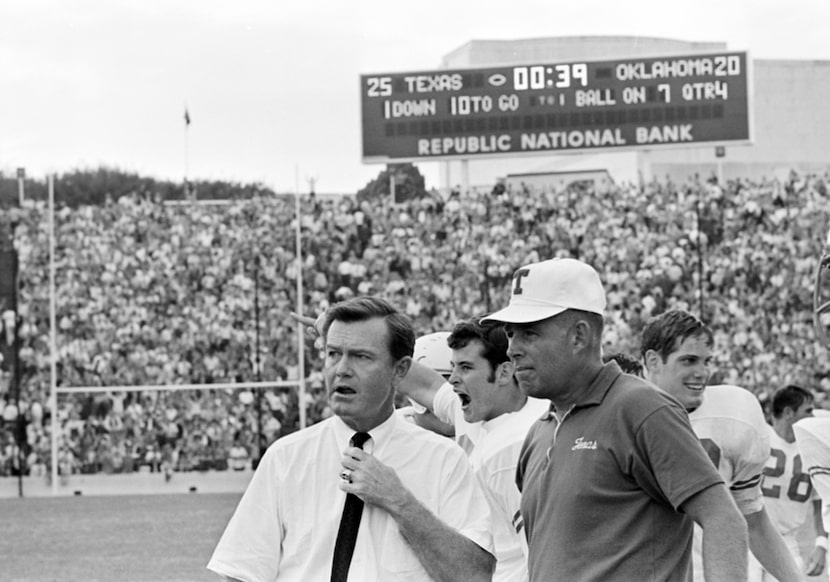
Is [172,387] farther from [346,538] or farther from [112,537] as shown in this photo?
[346,538]

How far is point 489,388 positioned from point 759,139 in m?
39.3

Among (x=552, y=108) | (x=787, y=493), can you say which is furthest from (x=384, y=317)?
(x=552, y=108)

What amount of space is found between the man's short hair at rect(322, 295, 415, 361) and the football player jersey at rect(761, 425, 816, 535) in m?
6.29

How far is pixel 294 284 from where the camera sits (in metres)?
26.5

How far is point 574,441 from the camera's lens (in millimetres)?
3941

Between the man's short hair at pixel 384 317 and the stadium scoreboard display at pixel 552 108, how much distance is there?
21301 mm

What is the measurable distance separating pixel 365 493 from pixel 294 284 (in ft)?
73.7

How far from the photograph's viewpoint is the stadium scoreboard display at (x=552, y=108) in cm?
2573

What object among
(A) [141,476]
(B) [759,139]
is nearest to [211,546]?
(A) [141,476]

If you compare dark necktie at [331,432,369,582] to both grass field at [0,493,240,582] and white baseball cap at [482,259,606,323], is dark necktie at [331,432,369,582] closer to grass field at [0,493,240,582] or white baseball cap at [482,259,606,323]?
white baseball cap at [482,259,606,323]

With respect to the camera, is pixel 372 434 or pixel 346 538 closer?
pixel 346 538

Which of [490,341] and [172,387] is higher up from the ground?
[490,341]

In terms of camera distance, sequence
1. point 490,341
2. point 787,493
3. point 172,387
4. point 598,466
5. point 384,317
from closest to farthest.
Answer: point 598,466 → point 384,317 → point 490,341 → point 787,493 → point 172,387

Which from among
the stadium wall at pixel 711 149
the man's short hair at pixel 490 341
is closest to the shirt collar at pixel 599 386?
the man's short hair at pixel 490 341
